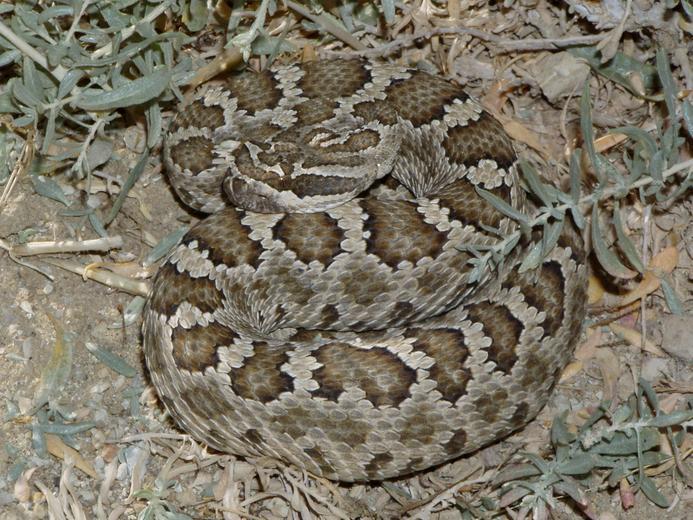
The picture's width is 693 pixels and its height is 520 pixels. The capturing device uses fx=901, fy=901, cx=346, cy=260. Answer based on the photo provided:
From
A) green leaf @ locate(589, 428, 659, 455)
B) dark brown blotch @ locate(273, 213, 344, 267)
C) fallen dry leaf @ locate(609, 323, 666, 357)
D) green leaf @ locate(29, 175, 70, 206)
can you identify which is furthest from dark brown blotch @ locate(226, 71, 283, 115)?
green leaf @ locate(589, 428, 659, 455)

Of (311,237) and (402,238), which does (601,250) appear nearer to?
(402,238)

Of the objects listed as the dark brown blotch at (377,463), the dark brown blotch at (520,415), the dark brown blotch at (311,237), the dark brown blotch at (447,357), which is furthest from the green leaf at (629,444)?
the dark brown blotch at (311,237)

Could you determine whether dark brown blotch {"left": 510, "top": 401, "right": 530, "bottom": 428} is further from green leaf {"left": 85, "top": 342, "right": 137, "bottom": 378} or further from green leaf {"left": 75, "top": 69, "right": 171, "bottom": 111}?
green leaf {"left": 75, "top": 69, "right": 171, "bottom": 111}

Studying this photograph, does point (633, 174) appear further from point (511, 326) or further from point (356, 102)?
point (356, 102)

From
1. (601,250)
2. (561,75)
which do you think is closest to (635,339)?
Answer: (601,250)

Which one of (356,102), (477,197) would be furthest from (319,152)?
(477,197)

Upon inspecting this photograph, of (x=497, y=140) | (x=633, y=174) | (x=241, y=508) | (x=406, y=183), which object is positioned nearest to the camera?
(x=633, y=174)
